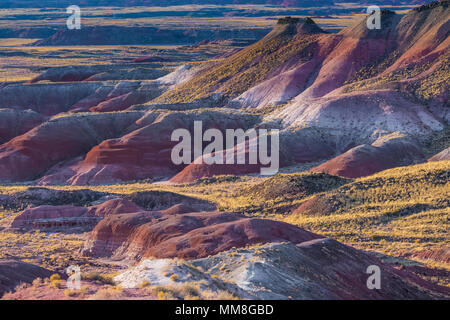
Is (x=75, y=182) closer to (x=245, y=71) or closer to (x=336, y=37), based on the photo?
(x=245, y=71)

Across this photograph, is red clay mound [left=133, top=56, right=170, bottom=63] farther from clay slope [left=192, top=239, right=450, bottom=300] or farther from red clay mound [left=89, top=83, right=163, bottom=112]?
clay slope [left=192, top=239, right=450, bottom=300]

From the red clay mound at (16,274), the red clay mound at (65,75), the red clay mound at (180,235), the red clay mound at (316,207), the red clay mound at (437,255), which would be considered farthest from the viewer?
the red clay mound at (65,75)

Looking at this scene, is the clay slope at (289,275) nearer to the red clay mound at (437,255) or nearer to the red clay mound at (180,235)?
the red clay mound at (180,235)

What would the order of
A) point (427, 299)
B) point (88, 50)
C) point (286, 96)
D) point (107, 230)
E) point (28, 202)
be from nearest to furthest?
point (427, 299) < point (107, 230) < point (28, 202) < point (286, 96) < point (88, 50)

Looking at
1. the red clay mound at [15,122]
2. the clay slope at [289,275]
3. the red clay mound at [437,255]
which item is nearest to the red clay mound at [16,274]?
the clay slope at [289,275]

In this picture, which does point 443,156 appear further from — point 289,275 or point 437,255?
point 289,275
